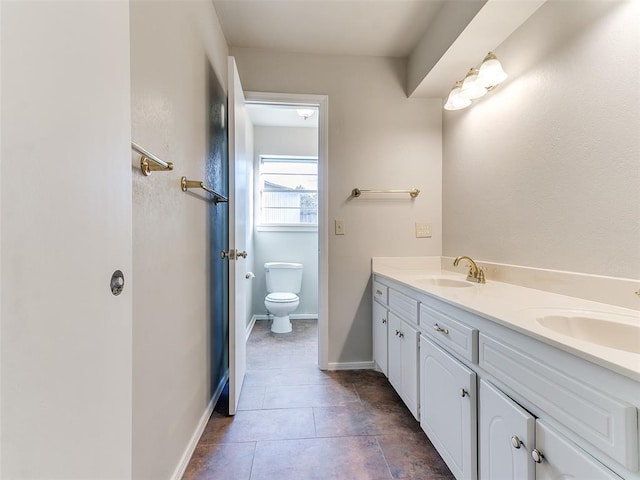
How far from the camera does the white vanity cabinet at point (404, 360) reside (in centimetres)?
149

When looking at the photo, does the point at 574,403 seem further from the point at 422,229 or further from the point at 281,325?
the point at 281,325

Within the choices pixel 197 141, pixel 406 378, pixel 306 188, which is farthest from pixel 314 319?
pixel 197 141

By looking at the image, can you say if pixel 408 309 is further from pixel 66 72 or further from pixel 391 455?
pixel 66 72

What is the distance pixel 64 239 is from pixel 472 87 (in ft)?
6.17

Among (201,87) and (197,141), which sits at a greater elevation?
(201,87)

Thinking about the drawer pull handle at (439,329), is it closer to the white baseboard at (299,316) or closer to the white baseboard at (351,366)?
the white baseboard at (351,366)

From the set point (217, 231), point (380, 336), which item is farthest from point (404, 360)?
point (217, 231)

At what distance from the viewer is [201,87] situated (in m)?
1.50

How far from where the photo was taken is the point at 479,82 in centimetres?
149

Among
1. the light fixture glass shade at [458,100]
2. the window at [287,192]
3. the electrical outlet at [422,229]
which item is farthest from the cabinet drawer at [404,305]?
the window at [287,192]

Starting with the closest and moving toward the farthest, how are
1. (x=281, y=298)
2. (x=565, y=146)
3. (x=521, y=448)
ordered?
(x=521, y=448), (x=565, y=146), (x=281, y=298)

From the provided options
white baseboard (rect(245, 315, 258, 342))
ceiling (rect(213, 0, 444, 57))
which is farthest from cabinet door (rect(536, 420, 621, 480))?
white baseboard (rect(245, 315, 258, 342))

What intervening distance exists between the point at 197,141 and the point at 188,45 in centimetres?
41

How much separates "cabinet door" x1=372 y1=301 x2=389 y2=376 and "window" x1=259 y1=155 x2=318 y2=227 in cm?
176
